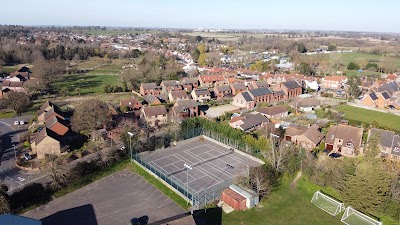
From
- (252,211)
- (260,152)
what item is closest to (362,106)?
(260,152)

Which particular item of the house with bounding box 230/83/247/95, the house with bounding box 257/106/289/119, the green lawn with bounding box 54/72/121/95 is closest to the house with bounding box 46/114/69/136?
the green lawn with bounding box 54/72/121/95

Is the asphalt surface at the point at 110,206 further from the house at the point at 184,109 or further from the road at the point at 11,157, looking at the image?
the house at the point at 184,109

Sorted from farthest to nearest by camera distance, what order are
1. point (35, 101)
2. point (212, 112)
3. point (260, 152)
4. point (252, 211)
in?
1. point (35, 101)
2. point (212, 112)
3. point (260, 152)
4. point (252, 211)

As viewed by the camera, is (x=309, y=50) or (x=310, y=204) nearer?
(x=310, y=204)

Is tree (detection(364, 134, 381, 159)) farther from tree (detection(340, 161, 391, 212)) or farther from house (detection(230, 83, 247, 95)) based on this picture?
house (detection(230, 83, 247, 95))

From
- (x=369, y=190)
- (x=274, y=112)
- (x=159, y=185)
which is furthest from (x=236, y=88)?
(x=369, y=190)

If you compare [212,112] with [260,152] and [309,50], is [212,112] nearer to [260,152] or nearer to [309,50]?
[260,152]
